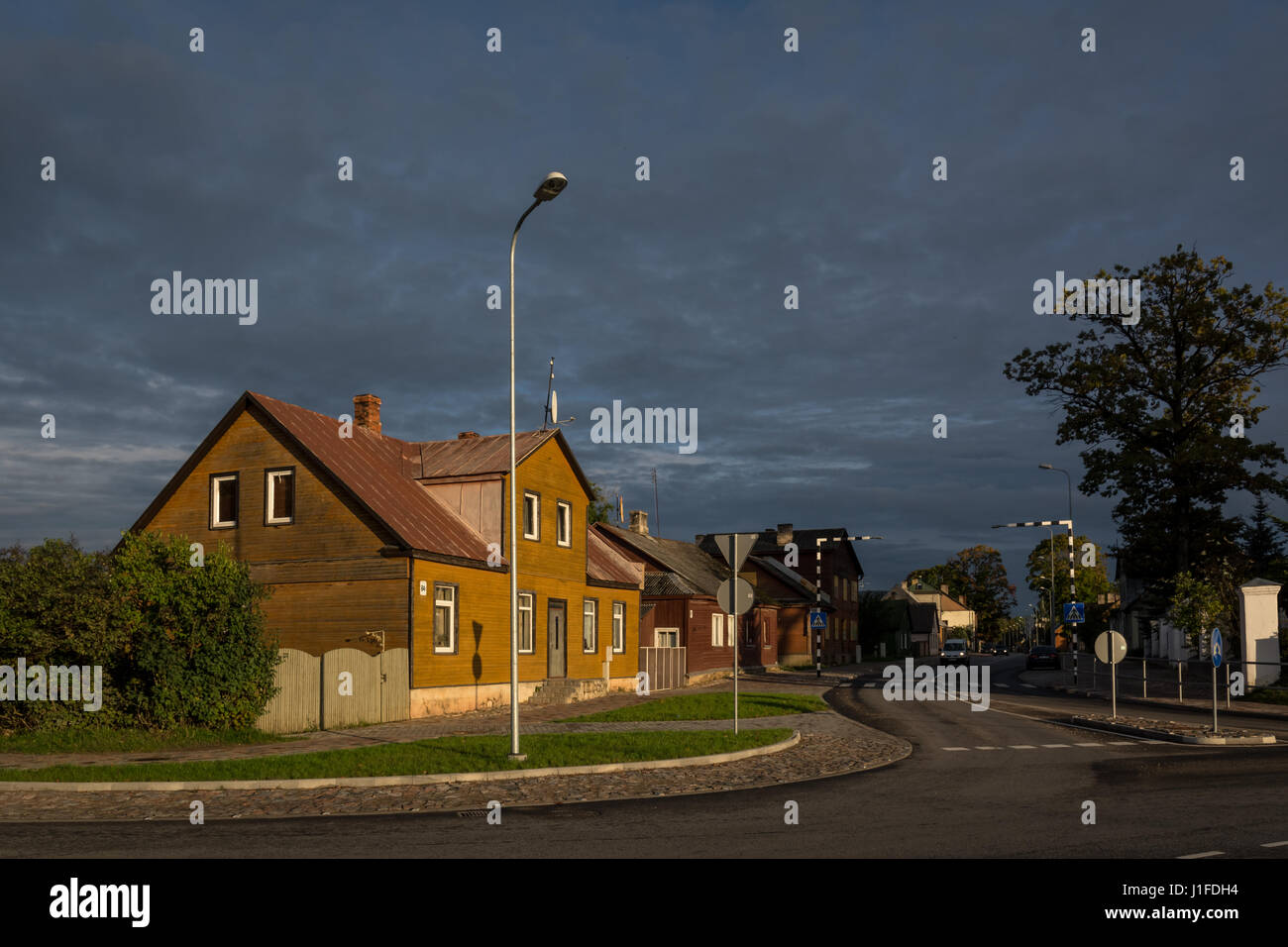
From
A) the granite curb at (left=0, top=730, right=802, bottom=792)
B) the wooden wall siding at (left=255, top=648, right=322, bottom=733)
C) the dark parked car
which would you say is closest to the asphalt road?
the granite curb at (left=0, top=730, right=802, bottom=792)

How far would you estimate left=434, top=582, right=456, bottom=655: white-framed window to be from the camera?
87.6 ft

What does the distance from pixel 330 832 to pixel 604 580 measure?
26538mm

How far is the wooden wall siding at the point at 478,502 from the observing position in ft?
99.6

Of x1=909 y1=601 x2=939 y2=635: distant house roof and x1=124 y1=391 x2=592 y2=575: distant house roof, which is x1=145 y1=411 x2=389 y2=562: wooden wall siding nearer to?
x1=124 y1=391 x2=592 y2=575: distant house roof

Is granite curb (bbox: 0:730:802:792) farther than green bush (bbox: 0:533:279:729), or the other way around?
green bush (bbox: 0:533:279:729)

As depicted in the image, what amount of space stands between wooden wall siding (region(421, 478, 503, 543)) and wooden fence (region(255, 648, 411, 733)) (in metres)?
6.25

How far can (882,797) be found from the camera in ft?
42.3

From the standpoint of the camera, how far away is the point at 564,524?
3425 centimetres

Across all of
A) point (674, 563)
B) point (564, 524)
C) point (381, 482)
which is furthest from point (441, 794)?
point (674, 563)

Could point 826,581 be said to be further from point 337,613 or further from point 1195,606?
point 337,613

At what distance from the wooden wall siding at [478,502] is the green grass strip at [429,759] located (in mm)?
10886
